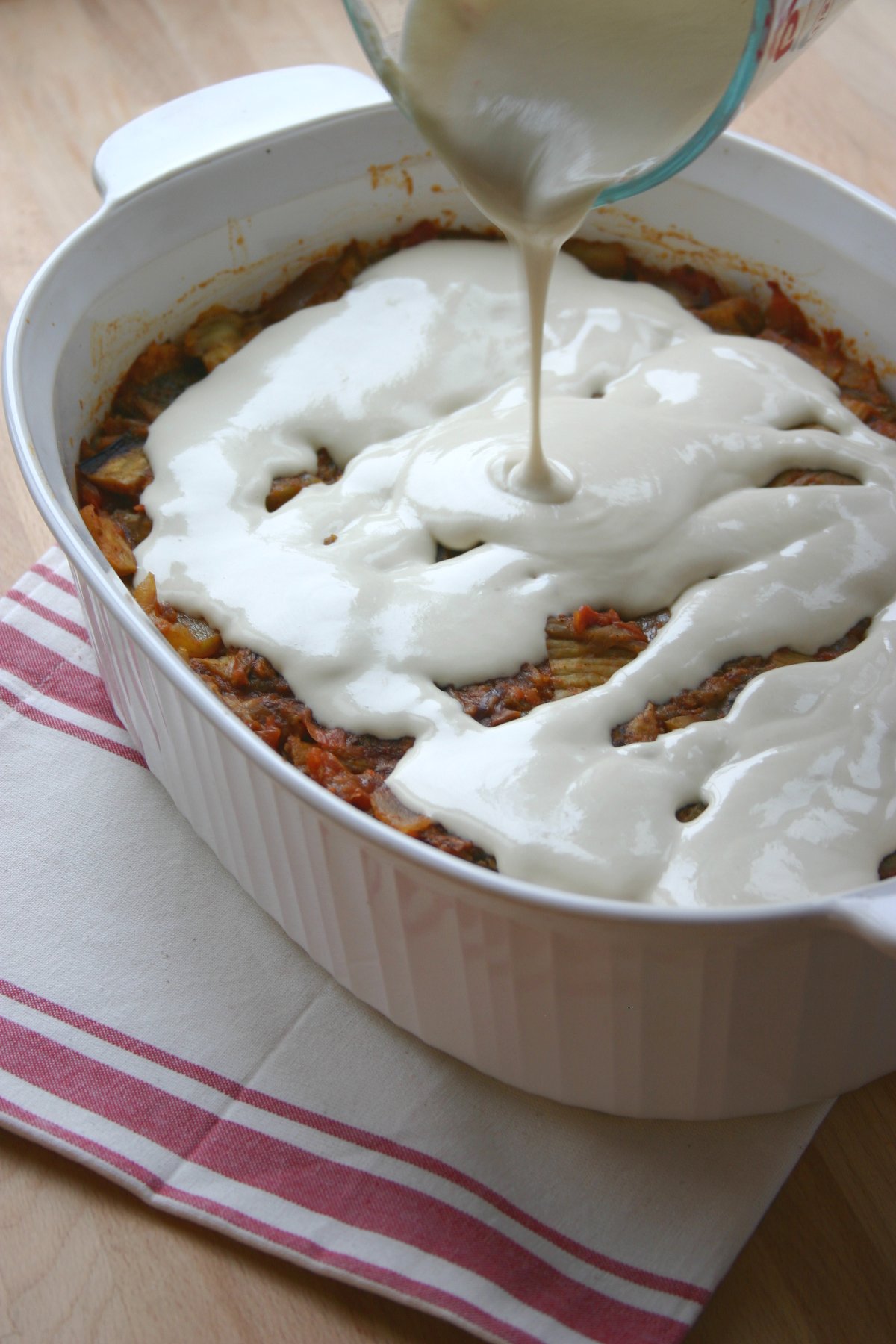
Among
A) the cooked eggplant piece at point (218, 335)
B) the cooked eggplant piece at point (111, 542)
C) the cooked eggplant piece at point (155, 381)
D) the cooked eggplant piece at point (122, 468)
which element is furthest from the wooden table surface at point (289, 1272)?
→ the cooked eggplant piece at point (218, 335)

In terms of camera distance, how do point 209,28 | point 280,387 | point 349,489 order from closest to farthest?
1. point 349,489
2. point 280,387
3. point 209,28

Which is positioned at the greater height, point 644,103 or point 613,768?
point 644,103

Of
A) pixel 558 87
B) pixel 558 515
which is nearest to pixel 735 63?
pixel 558 87

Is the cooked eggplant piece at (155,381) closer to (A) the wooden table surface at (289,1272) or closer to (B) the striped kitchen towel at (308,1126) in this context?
(B) the striped kitchen towel at (308,1126)

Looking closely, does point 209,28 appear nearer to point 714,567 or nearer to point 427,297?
point 427,297

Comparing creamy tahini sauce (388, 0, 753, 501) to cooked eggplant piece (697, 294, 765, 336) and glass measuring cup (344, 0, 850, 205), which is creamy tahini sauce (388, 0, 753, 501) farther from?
cooked eggplant piece (697, 294, 765, 336)

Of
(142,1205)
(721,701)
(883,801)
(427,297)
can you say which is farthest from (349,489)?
(142,1205)
